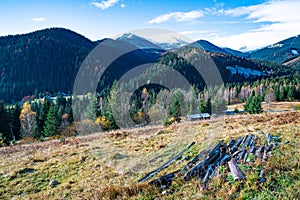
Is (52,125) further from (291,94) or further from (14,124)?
(291,94)

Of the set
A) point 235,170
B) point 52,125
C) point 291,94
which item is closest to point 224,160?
point 235,170

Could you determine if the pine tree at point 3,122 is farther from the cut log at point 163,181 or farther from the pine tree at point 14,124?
the cut log at point 163,181

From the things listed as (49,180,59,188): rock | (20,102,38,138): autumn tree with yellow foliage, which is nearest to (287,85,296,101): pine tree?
(20,102,38,138): autumn tree with yellow foliage

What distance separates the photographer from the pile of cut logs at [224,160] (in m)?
7.43

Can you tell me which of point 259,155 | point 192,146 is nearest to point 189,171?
point 259,155

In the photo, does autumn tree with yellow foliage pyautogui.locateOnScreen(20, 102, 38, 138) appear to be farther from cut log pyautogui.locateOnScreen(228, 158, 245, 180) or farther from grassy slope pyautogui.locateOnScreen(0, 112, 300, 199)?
cut log pyautogui.locateOnScreen(228, 158, 245, 180)

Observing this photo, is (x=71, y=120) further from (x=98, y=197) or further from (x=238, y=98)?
(x=238, y=98)

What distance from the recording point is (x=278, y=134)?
1123 cm

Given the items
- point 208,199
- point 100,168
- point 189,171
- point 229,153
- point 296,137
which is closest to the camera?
point 208,199

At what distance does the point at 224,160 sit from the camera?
839 cm

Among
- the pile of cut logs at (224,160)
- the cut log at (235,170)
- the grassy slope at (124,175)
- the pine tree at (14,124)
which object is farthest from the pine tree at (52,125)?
the cut log at (235,170)

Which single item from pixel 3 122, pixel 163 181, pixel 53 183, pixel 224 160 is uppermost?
pixel 224 160

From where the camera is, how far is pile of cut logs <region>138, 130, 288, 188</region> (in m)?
7.43

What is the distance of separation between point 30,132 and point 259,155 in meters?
55.8
